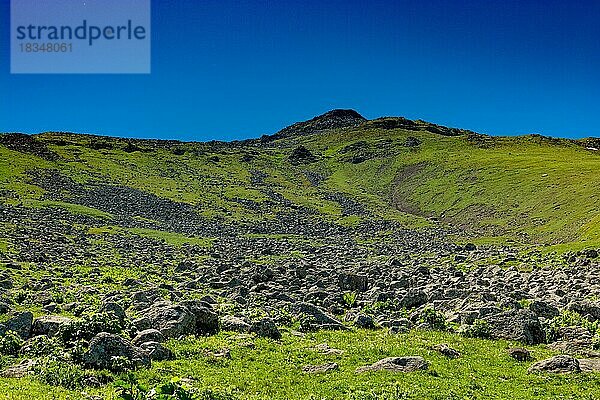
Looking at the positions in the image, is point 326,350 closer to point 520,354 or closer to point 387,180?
point 520,354

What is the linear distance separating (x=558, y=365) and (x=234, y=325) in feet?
42.2

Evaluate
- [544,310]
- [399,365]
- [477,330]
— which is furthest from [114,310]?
[544,310]

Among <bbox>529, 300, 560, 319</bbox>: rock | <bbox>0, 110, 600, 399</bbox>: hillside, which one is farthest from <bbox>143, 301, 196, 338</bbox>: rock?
<bbox>529, 300, 560, 319</bbox>: rock

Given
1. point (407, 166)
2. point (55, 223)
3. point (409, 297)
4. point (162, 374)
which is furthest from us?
point (407, 166)

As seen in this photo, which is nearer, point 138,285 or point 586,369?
point 586,369

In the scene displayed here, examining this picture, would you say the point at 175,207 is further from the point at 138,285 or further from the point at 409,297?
the point at 409,297

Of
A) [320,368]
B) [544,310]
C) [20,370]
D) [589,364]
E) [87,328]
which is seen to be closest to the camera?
[20,370]

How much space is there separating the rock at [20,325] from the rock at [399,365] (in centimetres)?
1261

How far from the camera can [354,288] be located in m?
36.8

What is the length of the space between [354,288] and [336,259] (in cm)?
1681

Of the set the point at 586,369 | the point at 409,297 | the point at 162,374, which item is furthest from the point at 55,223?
the point at 586,369

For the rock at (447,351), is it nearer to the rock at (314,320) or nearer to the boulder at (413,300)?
the rock at (314,320)

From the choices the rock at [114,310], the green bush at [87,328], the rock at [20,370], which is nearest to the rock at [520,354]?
the green bush at [87,328]

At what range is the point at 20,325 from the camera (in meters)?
20.8
